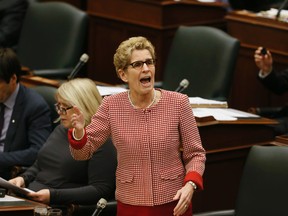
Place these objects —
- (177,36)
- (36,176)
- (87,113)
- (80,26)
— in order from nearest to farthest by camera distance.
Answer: (87,113), (36,176), (177,36), (80,26)

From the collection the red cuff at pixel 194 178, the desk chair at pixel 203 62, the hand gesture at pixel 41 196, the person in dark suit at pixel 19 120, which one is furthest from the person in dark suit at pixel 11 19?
the red cuff at pixel 194 178

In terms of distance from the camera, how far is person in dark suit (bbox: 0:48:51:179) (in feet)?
14.1

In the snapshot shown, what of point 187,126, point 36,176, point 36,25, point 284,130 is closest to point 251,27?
point 284,130

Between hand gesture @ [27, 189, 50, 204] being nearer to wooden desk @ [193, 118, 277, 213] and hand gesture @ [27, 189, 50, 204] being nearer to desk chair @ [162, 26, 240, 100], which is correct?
wooden desk @ [193, 118, 277, 213]

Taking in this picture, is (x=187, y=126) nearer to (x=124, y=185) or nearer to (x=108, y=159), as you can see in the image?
(x=124, y=185)

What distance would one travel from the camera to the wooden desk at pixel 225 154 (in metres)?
4.10

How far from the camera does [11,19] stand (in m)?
6.06

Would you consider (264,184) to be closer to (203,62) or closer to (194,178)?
(194,178)

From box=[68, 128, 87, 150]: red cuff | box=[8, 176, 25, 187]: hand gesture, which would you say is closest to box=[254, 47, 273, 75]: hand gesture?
box=[8, 176, 25, 187]: hand gesture

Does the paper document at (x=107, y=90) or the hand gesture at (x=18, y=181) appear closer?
the hand gesture at (x=18, y=181)

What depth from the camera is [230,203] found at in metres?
4.25

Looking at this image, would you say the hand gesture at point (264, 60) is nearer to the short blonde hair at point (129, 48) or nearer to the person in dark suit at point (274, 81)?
the person in dark suit at point (274, 81)

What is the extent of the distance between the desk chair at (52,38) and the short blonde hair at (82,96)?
1.60 m

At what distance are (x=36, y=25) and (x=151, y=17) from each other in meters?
0.69
